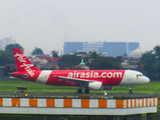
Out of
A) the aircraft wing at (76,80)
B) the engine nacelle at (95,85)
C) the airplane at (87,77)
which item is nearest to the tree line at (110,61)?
the airplane at (87,77)

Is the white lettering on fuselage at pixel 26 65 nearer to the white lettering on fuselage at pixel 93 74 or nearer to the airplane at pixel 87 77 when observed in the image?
the airplane at pixel 87 77

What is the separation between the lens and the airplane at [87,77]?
54344 mm

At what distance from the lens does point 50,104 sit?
2809 cm

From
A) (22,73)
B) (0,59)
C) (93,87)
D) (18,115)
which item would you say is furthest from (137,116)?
(0,59)

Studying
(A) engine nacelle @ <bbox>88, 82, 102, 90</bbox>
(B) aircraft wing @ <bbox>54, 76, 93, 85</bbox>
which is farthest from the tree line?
(A) engine nacelle @ <bbox>88, 82, 102, 90</bbox>

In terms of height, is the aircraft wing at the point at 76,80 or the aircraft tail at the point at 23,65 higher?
the aircraft tail at the point at 23,65

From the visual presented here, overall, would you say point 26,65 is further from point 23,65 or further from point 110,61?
point 110,61

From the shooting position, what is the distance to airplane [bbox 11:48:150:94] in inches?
2140

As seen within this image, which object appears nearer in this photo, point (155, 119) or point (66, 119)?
point (66, 119)

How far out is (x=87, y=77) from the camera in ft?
181

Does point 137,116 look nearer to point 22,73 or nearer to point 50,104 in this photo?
point 50,104

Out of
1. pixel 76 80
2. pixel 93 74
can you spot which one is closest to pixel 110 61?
pixel 93 74

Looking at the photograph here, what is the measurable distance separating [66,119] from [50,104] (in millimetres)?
1957

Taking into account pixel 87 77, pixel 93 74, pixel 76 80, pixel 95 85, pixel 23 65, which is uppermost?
pixel 23 65
